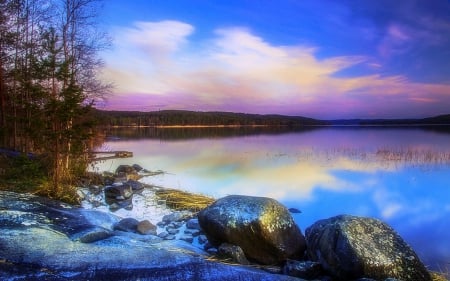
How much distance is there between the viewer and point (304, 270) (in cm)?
699

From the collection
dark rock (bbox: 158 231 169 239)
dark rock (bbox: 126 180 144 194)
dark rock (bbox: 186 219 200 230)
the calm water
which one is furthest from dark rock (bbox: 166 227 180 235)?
dark rock (bbox: 126 180 144 194)

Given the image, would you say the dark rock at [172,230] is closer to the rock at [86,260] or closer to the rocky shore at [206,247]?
the rocky shore at [206,247]

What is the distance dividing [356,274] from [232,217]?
2.87 metres

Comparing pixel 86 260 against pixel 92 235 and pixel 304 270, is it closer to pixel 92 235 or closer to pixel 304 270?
pixel 92 235

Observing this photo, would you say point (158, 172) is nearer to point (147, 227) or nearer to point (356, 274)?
point (147, 227)

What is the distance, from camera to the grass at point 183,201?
12.3 m

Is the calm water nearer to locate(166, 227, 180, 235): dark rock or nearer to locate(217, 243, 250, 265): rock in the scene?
Answer: locate(166, 227, 180, 235): dark rock

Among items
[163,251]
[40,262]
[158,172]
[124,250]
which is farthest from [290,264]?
[158,172]

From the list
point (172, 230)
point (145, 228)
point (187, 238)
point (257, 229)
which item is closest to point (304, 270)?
point (257, 229)

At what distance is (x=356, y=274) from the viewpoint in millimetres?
6660

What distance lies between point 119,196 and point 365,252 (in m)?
8.90

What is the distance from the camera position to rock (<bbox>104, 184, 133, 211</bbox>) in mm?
12328

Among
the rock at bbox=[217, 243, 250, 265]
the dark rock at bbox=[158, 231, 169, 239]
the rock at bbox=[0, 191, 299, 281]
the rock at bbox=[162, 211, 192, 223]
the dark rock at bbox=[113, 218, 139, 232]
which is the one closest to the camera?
the rock at bbox=[0, 191, 299, 281]

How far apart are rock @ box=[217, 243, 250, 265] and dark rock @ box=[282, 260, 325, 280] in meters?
0.90
